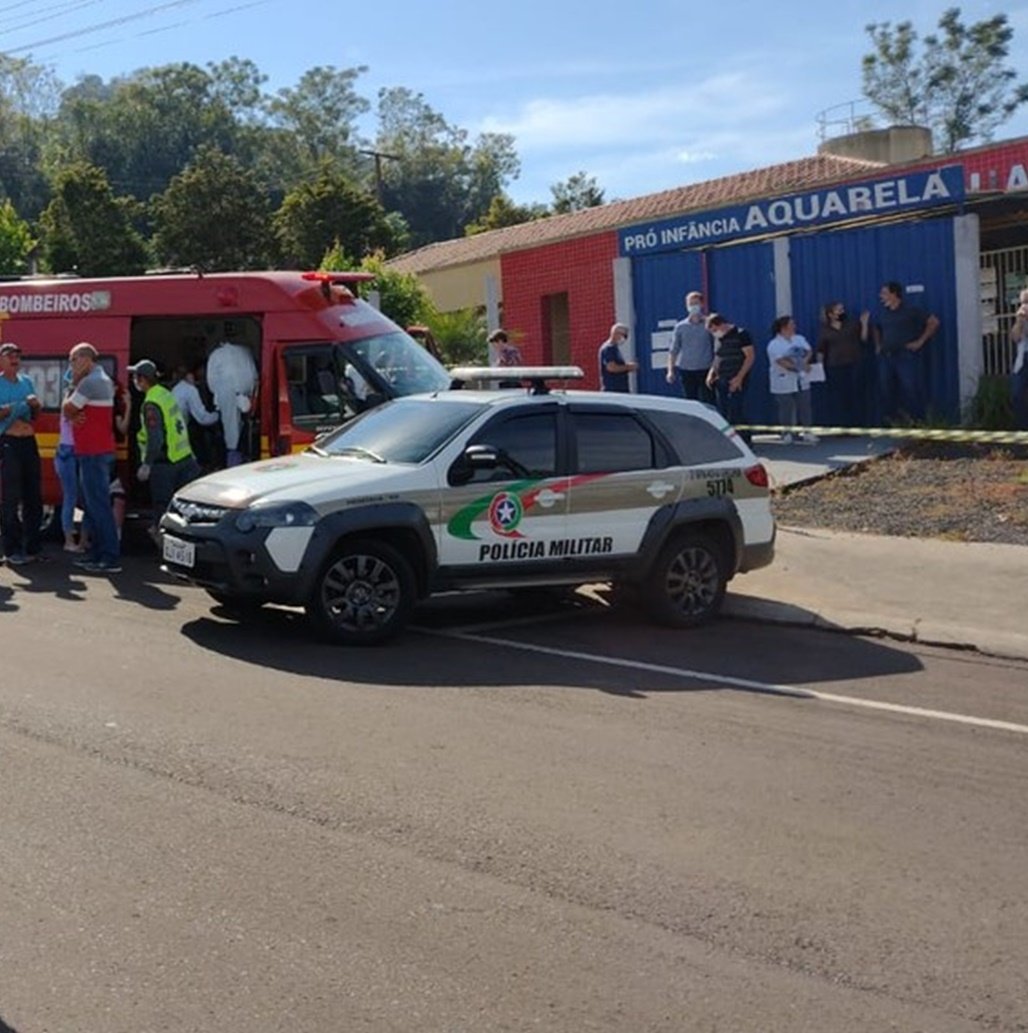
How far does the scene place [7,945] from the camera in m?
4.59

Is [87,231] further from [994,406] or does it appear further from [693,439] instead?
[693,439]

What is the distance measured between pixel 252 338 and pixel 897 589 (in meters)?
6.09

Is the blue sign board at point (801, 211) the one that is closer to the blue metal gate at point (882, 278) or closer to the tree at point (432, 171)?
the blue metal gate at point (882, 278)

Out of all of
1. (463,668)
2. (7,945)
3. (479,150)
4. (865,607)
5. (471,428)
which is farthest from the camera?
(479,150)

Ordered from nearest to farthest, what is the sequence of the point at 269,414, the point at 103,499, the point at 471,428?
the point at 471,428, the point at 103,499, the point at 269,414

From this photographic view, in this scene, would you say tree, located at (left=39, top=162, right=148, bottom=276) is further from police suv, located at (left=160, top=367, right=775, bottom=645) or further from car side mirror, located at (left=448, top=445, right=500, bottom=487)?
car side mirror, located at (left=448, top=445, right=500, bottom=487)

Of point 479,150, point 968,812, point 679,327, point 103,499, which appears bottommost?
point 968,812

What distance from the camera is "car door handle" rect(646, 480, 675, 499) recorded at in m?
10.3

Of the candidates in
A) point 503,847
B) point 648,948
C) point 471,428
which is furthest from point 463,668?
point 648,948

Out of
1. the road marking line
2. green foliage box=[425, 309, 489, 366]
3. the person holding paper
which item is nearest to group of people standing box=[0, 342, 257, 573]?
the road marking line

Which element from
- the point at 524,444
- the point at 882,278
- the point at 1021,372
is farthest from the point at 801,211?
the point at 524,444

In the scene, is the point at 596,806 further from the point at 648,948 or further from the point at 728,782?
the point at 648,948

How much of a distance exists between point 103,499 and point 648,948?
28.0 ft

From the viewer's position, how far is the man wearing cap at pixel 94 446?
12094 mm
